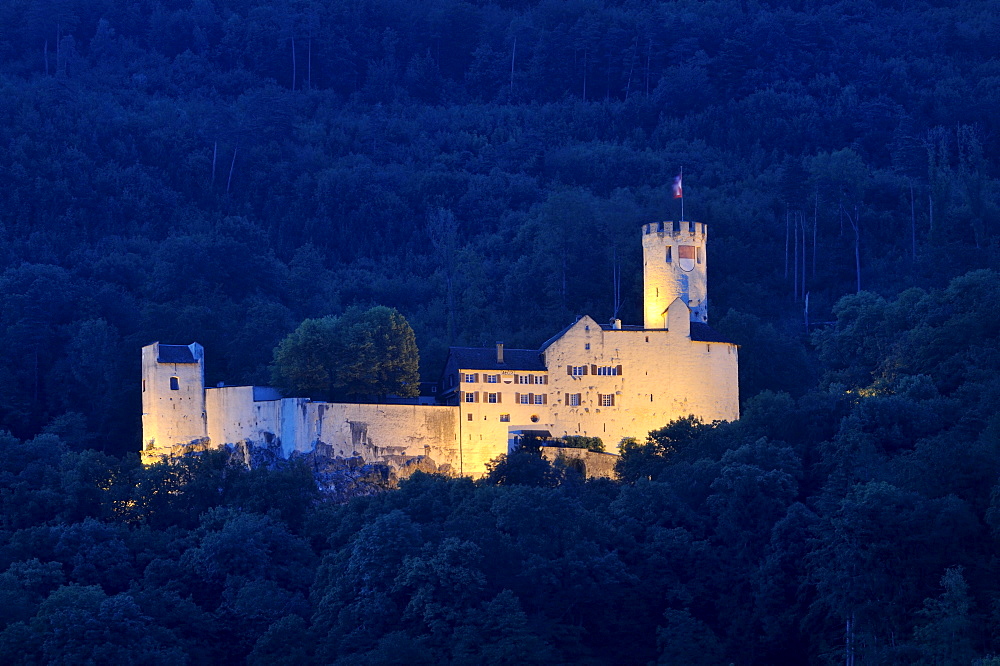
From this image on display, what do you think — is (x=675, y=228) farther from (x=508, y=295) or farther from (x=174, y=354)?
(x=174, y=354)

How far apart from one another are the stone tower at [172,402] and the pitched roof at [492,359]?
9.82 m

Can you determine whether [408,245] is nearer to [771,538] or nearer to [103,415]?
[103,415]

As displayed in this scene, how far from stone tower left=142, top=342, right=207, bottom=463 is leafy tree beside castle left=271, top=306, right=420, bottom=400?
3.21 metres

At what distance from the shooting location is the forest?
59188mm

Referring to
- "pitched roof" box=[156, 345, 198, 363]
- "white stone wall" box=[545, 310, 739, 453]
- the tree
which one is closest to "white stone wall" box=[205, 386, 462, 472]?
"pitched roof" box=[156, 345, 198, 363]

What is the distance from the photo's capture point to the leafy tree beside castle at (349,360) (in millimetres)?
70125

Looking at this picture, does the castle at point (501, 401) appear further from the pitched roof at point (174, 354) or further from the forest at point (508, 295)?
the forest at point (508, 295)

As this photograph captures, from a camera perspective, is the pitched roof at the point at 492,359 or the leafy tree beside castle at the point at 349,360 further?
the leafy tree beside castle at the point at 349,360

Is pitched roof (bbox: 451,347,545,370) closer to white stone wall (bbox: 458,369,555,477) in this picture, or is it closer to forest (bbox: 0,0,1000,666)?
white stone wall (bbox: 458,369,555,477)

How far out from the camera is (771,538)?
6225cm


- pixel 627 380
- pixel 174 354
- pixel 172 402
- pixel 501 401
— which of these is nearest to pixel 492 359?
pixel 501 401

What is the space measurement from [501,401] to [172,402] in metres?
12.2

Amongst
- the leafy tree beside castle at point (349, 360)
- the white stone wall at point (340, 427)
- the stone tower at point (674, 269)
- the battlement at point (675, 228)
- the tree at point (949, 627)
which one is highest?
the battlement at point (675, 228)

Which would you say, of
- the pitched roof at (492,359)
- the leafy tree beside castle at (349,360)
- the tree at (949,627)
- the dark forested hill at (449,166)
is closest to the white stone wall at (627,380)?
the pitched roof at (492,359)
